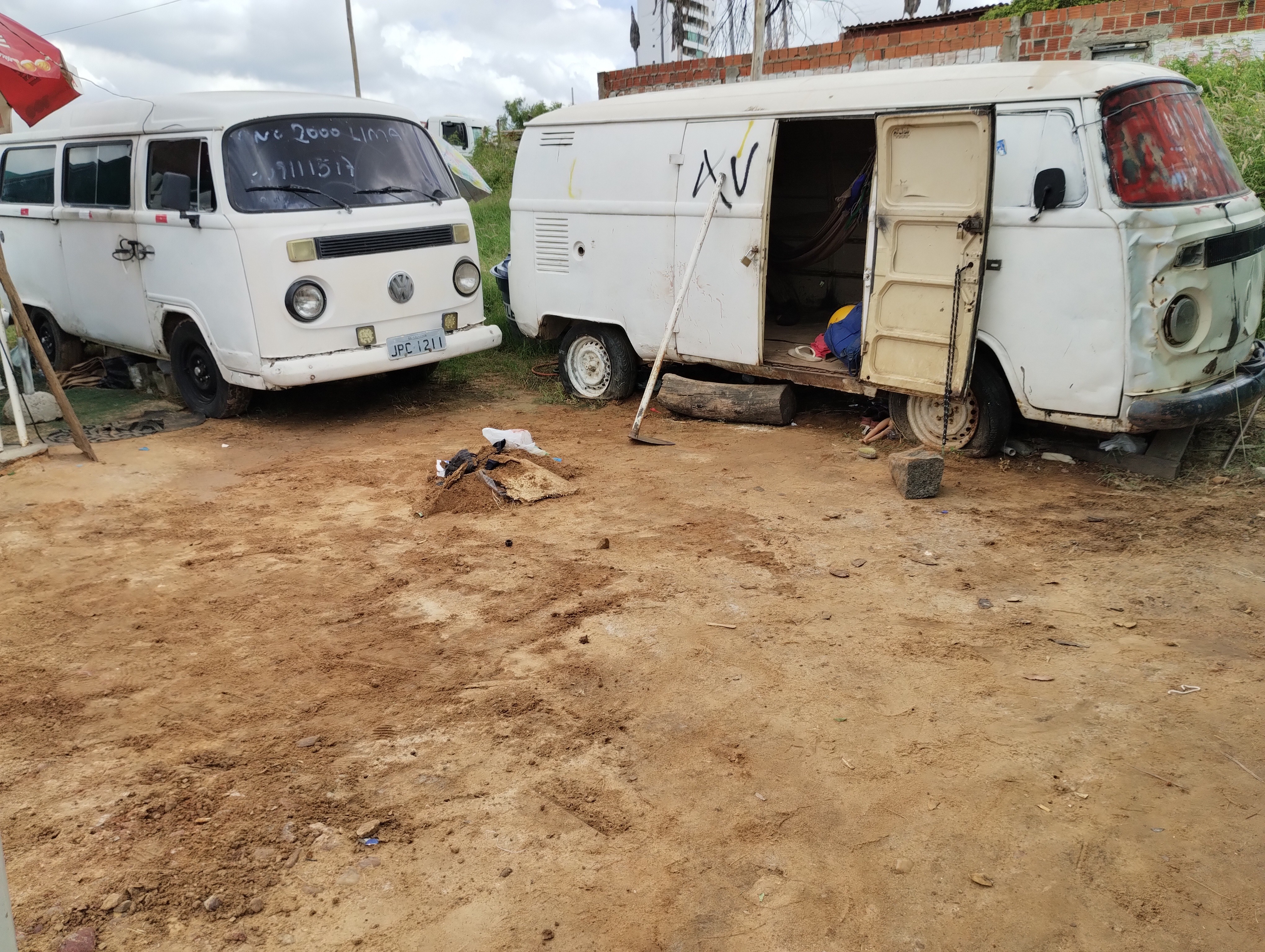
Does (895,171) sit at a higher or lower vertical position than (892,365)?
higher

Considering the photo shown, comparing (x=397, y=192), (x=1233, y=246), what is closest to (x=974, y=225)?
(x=1233, y=246)

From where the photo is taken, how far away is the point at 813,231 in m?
9.02

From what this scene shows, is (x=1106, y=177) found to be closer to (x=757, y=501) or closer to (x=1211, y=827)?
(x=757, y=501)

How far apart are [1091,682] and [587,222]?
17.4 ft

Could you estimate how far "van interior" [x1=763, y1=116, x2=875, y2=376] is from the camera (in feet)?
27.8

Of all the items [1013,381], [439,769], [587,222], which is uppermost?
[587,222]

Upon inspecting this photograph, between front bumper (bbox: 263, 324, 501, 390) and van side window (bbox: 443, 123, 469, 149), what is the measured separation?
1750 cm

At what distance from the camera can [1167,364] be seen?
5.36 metres

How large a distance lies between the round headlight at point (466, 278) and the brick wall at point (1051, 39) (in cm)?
446

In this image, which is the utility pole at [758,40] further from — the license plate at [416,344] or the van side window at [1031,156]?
the van side window at [1031,156]

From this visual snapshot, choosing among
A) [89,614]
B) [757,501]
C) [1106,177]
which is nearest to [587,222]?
[757,501]

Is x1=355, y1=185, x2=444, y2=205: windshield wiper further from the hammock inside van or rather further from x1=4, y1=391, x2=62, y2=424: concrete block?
the hammock inside van

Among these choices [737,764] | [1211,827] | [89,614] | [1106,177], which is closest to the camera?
[1211,827]

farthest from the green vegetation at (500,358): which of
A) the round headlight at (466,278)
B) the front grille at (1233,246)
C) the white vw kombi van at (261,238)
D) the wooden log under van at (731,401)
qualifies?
the front grille at (1233,246)
